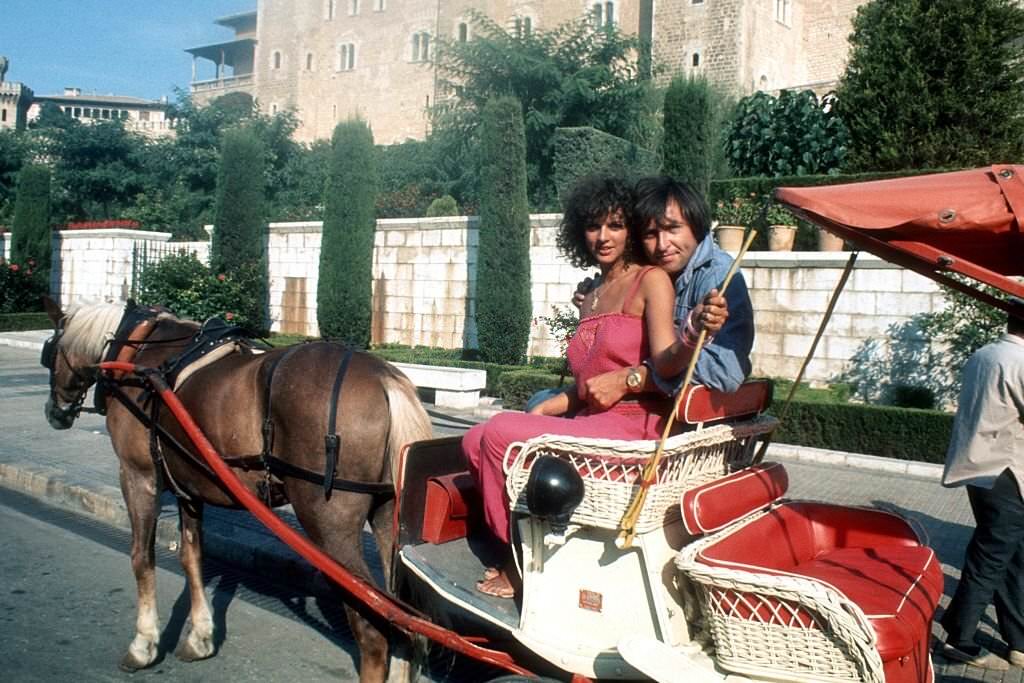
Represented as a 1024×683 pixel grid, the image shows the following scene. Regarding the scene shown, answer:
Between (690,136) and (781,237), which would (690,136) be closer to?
(690,136)

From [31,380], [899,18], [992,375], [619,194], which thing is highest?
[899,18]

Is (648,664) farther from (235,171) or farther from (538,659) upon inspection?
(235,171)

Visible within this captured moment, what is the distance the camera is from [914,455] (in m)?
10.1

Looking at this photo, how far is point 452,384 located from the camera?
13.1 m

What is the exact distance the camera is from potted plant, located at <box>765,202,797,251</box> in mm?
14070

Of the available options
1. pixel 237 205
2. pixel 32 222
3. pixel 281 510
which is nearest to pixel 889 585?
pixel 281 510

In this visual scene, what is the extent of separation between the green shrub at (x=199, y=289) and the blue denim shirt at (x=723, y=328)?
17.1m

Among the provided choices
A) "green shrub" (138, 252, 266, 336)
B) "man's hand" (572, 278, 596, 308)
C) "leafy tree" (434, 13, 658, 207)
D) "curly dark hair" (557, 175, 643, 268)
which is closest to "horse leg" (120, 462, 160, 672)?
"man's hand" (572, 278, 596, 308)

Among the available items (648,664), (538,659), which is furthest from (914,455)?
(648,664)

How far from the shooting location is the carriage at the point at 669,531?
2617mm

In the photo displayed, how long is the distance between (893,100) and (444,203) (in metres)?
11.2

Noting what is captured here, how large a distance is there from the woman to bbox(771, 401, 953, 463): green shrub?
7.45 meters

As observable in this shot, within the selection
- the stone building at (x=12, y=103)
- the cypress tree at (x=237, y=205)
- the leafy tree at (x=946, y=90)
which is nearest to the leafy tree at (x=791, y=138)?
the leafy tree at (x=946, y=90)

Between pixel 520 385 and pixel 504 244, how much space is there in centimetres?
408
